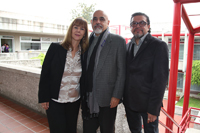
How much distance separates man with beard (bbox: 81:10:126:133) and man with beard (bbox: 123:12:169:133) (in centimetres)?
11

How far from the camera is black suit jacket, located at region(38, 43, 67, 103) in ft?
6.47

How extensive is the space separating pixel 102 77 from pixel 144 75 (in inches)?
17.8

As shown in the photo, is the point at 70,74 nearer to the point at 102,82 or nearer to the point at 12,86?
the point at 102,82

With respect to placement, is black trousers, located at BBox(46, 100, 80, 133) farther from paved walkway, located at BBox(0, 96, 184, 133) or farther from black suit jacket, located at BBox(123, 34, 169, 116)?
paved walkway, located at BBox(0, 96, 184, 133)

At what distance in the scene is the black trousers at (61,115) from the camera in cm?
201

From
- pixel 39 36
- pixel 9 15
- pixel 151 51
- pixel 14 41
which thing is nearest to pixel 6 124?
pixel 151 51

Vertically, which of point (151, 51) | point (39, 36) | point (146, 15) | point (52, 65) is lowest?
point (52, 65)

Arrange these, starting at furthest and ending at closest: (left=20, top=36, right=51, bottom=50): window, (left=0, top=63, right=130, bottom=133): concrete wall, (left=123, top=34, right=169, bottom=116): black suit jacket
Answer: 1. (left=20, top=36, right=51, bottom=50): window
2. (left=0, top=63, right=130, bottom=133): concrete wall
3. (left=123, top=34, right=169, bottom=116): black suit jacket

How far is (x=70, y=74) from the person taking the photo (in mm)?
2014

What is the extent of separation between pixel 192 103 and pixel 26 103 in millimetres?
16326

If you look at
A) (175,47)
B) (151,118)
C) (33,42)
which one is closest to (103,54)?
(151,118)

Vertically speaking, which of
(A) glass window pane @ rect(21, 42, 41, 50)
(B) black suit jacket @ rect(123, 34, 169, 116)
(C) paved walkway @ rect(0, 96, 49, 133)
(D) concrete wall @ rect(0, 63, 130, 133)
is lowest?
(C) paved walkway @ rect(0, 96, 49, 133)

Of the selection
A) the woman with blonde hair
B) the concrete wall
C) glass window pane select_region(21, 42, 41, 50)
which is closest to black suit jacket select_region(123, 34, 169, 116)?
the woman with blonde hair

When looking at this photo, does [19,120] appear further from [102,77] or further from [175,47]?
[175,47]
